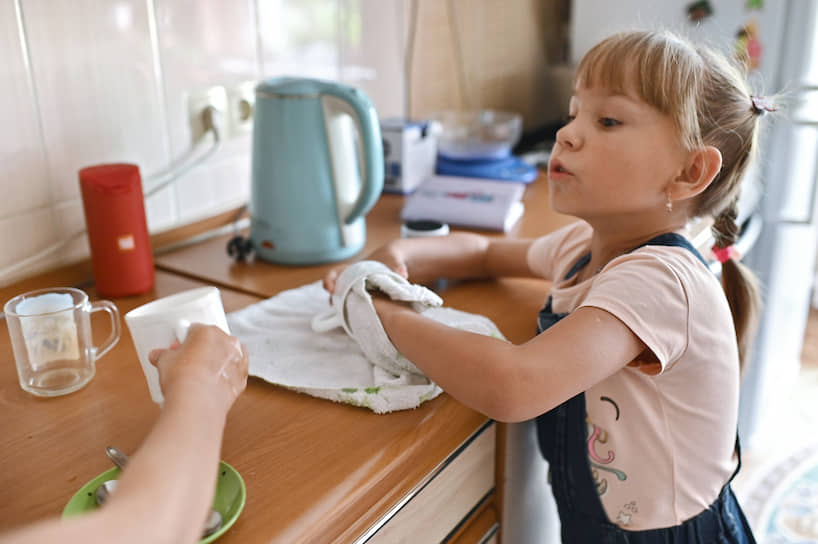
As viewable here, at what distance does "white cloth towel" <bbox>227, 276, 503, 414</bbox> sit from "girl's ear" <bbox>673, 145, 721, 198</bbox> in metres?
0.27

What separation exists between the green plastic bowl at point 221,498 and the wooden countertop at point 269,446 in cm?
1

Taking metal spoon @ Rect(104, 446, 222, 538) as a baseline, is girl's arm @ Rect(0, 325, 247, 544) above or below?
above

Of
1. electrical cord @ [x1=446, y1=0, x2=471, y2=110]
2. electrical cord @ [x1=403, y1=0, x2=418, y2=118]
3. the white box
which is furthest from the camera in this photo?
electrical cord @ [x1=446, y1=0, x2=471, y2=110]

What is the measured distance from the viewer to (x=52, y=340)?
79 centimetres

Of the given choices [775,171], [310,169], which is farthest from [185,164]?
[775,171]

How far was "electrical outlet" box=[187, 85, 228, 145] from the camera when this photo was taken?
122 cm

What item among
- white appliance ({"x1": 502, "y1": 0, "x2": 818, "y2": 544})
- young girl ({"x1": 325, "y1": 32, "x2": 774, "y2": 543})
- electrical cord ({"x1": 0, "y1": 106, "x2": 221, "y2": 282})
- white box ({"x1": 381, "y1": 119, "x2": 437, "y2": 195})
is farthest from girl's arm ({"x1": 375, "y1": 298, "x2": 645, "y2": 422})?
white appliance ({"x1": 502, "y1": 0, "x2": 818, "y2": 544})

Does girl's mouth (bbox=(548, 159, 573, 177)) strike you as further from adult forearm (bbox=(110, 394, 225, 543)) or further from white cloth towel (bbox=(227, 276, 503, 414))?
adult forearm (bbox=(110, 394, 225, 543))

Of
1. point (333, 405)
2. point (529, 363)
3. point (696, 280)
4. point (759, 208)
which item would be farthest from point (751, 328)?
point (759, 208)

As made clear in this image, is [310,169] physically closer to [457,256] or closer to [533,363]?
[457,256]

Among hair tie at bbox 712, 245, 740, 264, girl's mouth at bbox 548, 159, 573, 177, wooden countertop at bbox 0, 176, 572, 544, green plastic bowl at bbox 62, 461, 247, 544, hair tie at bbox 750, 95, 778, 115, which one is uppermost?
hair tie at bbox 750, 95, 778, 115

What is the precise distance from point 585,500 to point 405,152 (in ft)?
2.78

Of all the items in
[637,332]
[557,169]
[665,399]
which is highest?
[557,169]

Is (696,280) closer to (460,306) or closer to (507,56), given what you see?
(460,306)
